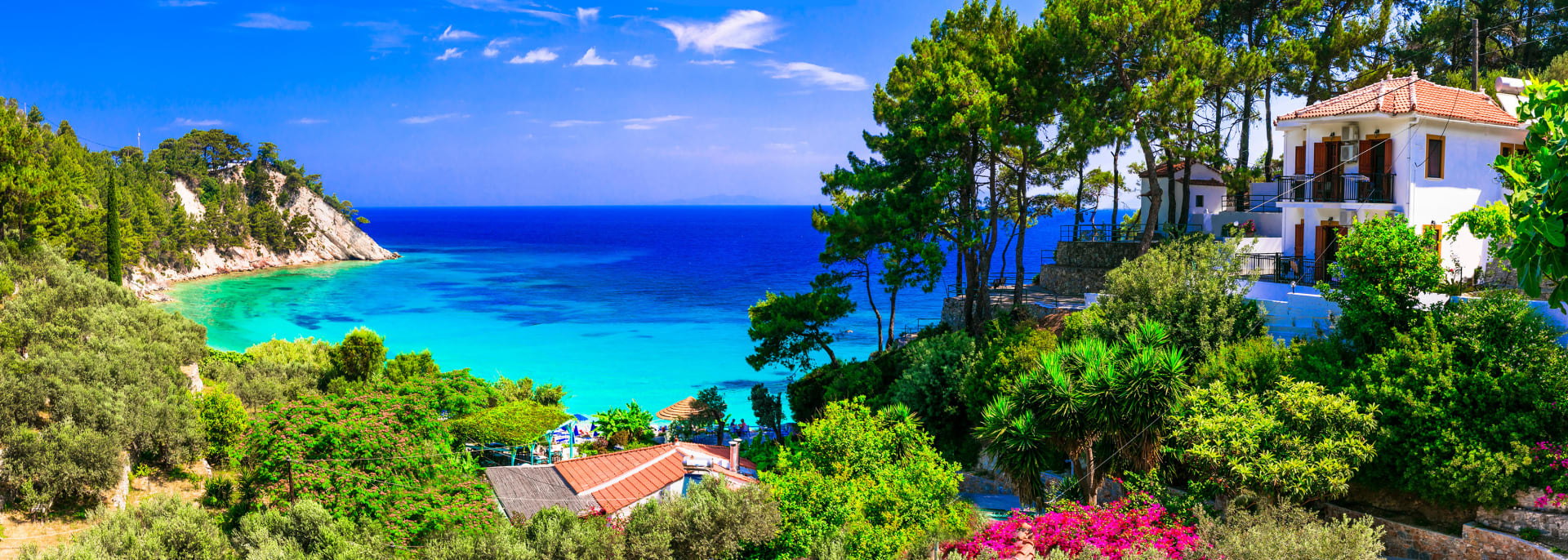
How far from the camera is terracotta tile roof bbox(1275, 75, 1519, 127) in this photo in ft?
71.7

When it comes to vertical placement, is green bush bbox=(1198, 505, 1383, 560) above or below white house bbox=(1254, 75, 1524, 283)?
below

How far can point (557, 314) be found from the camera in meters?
74.2

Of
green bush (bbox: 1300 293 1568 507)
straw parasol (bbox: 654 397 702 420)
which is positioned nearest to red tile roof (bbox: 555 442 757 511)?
straw parasol (bbox: 654 397 702 420)

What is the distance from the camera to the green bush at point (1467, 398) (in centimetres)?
1336

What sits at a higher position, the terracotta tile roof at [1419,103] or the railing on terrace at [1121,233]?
the terracotta tile roof at [1419,103]

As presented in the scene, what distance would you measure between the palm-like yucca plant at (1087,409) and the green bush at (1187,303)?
1862 millimetres

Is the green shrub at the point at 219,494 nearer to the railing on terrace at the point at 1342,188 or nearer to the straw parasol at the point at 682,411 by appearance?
the straw parasol at the point at 682,411

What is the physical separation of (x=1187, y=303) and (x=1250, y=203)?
16.5m

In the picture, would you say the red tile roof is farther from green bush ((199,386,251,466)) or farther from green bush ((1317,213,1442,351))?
green bush ((1317,213,1442,351))

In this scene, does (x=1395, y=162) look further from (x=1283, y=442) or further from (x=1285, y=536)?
(x=1285, y=536)

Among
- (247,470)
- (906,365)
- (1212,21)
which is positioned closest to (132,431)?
(247,470)

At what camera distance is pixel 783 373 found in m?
50.1

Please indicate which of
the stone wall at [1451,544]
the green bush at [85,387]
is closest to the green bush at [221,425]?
the green bush at [85,387]

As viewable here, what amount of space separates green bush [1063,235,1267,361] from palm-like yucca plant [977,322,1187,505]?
1862 millimetres
